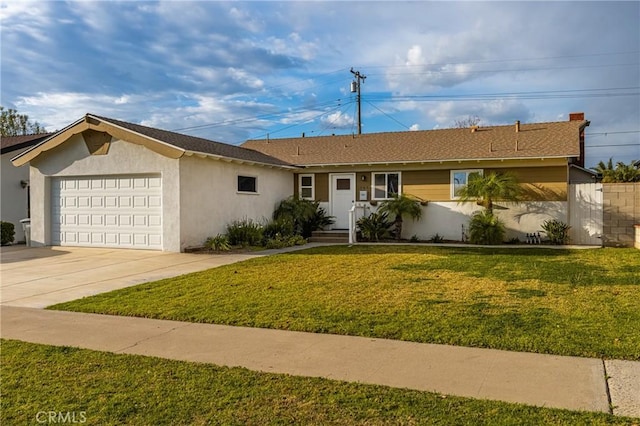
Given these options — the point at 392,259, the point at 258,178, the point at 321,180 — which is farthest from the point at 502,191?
the point at 258,178

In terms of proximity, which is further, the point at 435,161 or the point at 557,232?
the point at 435,161

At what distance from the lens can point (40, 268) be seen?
11.4 metres

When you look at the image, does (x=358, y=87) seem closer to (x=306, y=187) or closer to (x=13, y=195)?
(x=306, y=187)

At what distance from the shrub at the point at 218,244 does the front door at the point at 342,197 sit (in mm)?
5776

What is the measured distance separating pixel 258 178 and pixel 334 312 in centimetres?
1173

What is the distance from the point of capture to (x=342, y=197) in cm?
1934

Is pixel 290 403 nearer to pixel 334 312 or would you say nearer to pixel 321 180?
pixel 334 312

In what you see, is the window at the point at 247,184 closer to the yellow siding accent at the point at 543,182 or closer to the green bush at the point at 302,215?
the green bush at the point at 302,215

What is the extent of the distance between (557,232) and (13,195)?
827 inches

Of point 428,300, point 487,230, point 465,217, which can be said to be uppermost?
point 465,217

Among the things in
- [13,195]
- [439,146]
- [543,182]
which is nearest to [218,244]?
[439,146]

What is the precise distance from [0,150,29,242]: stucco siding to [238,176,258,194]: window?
9845mm

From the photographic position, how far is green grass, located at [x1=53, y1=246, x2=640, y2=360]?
18.0ft

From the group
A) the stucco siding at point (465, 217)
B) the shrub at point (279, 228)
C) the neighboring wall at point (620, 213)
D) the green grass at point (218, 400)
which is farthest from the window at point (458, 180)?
the green grass at point (218, 400)
